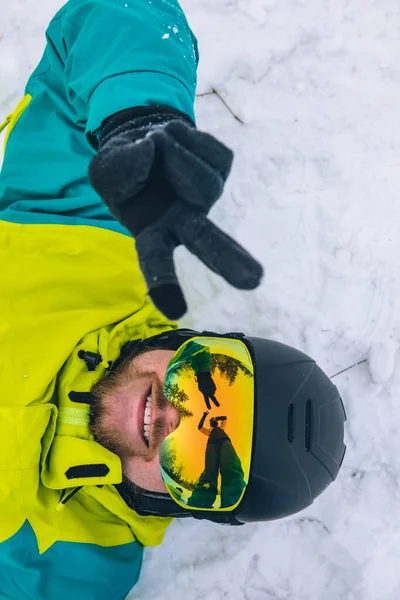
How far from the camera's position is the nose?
167cm

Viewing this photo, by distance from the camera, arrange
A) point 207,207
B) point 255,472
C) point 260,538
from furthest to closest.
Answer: point 260,538
point 255,472
point 207,207

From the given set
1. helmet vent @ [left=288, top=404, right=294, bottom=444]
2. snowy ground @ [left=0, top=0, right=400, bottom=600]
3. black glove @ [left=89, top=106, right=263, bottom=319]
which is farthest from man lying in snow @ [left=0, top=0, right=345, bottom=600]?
snowy ground @ [left=0, top=0, right=400, bottom=600]

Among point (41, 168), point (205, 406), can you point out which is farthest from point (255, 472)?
point (41, 168)

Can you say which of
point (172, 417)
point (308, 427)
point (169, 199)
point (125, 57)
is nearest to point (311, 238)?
point (308, 427)

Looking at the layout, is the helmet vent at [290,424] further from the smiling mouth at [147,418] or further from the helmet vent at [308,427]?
the smiling mouth at [147,418]

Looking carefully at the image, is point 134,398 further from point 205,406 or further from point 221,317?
point 221,317

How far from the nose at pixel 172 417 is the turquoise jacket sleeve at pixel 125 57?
898mm

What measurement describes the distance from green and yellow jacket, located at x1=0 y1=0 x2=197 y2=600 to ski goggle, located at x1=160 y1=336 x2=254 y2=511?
0.22 meters

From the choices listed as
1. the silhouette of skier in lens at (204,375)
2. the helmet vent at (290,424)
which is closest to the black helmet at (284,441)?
the helmet vent at (290,424)

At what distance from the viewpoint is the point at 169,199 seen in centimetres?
108

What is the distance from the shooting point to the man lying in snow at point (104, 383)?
151 centimetres

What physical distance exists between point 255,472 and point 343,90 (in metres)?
1.75

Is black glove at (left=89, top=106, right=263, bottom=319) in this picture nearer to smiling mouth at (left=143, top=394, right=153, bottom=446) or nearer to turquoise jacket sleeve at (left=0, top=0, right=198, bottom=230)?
turquoise jacket sleeve at (left=0, top=0, right=198, bottom=230)

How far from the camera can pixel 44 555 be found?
1669 mm
